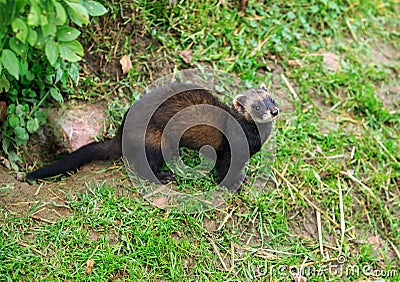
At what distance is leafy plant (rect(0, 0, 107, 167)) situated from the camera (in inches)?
95.0

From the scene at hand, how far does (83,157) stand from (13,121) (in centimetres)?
53

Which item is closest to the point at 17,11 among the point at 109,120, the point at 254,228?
the point at 109,120

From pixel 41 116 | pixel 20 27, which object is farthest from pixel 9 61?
pixel 41 116

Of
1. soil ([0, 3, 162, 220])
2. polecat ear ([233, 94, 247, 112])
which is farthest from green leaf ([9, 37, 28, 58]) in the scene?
polecat ear ([233, 94, 247, 112])

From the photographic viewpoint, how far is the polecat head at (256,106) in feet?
12.5

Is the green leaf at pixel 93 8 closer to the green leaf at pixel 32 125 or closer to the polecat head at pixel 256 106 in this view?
the green leaf at pixel 32 125

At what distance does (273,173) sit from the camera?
13.2 feet

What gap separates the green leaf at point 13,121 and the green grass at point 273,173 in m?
0.58

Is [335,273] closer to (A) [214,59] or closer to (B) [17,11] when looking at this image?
(A) [214,59]

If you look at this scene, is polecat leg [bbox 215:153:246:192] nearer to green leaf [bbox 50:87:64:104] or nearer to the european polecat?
the european polecat

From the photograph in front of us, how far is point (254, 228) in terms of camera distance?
3660 mm

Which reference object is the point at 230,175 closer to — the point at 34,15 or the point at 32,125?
the point at 32,125

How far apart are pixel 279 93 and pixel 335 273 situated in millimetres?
1696
